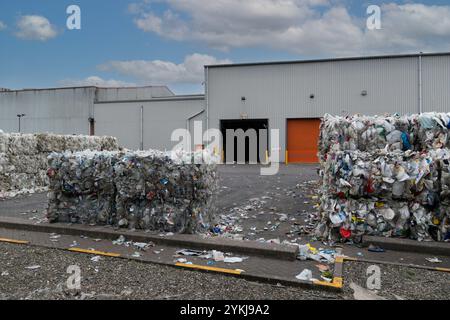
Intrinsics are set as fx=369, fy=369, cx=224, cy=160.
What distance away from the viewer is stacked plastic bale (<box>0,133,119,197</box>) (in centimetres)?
1227

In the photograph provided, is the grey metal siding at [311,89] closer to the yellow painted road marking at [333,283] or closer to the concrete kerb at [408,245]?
the concrete kerb at [408,245]

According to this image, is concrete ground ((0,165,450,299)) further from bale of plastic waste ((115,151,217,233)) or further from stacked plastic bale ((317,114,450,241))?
bale of plastic waste ((115,151,217,233))

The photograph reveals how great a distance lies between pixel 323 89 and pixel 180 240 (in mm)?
19770

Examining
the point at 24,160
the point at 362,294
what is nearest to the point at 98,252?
the point at 362,294

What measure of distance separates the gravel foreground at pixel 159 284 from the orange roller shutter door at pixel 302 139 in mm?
18970

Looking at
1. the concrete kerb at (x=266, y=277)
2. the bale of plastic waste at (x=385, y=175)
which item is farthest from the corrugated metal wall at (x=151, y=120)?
the concrete kerb at (x=266, y=277)

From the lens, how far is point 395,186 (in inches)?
222

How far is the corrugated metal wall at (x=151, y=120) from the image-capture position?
1090 inches

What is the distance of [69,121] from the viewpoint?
33.7 m

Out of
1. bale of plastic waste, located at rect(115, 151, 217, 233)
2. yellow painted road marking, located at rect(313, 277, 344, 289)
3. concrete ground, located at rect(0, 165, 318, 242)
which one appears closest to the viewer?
yellow painted road marking, located at rect(313, 277, 344, 289)

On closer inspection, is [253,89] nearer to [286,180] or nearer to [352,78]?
[352,78]

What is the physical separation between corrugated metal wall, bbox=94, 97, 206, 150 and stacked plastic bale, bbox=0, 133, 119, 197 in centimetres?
1357

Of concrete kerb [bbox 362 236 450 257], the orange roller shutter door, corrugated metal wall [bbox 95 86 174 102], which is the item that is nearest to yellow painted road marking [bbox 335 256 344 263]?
concrete kerb [bbox 362 236 450 257]

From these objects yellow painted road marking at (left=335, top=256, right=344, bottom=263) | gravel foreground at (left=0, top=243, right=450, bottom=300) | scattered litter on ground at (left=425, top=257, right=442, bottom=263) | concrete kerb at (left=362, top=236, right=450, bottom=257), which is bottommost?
gravel foreground at (left=0, top=243, right=450, bottom=300)
